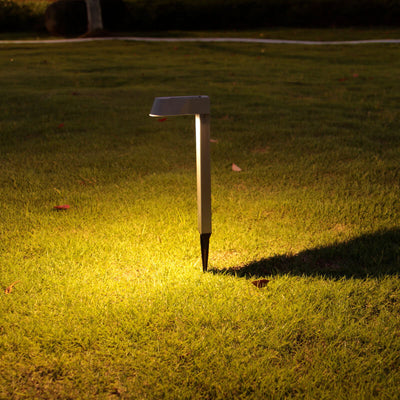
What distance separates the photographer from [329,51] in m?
14.3

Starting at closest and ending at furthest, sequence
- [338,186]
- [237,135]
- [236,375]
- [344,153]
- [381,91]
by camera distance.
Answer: [236,375], [338,186], [344,153], [237,135], [381,91]

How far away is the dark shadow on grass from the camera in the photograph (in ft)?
Result: 8.18

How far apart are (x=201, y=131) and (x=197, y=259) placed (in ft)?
3.02

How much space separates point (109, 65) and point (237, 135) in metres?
7.68

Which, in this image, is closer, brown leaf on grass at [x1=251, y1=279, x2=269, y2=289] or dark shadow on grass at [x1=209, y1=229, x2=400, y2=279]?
brown leaf on grass at [x1=251, y1=279, x2=269, y2=289]

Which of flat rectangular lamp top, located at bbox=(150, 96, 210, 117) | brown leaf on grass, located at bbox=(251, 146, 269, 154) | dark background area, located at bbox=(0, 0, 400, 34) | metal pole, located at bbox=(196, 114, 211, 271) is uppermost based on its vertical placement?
dark background area, located at bbox=(0, 0, 400, 34)

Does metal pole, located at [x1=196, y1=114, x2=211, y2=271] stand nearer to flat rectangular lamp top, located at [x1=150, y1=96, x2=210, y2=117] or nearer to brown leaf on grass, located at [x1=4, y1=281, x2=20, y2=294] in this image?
flat rectangular lamp top, located at [x1=150, y1=96, x2=210, y2=117]

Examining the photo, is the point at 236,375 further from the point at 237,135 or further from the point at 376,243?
the point at 237,135

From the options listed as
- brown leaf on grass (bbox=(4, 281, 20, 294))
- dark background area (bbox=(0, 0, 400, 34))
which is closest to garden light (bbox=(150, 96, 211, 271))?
brown leaf on grass (bbox=(4, 281, 20, 294))

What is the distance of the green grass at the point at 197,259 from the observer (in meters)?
1.86

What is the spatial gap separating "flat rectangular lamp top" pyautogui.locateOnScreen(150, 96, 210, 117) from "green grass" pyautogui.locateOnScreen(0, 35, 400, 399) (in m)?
1.00

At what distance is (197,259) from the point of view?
8.71ft

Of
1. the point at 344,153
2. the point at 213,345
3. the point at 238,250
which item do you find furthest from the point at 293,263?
the point at 344,153

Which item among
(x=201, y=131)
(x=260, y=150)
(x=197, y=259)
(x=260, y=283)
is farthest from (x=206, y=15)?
(x=260, y=283)
